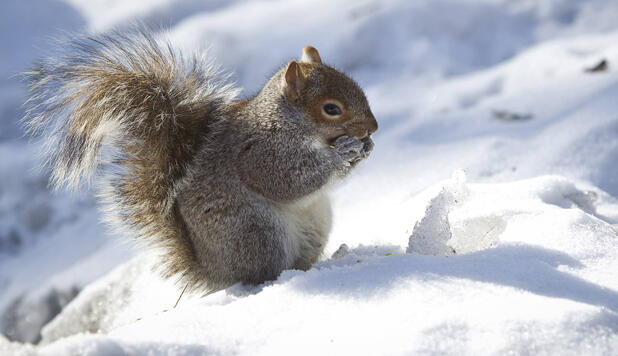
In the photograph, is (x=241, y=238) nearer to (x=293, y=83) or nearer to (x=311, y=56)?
(x=293, y=83)

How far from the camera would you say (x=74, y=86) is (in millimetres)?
1425

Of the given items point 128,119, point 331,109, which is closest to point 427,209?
point 331,109

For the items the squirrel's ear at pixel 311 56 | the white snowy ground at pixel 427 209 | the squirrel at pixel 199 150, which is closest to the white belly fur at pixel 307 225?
the squirrel at pixel 199 150

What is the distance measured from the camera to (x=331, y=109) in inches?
58.1

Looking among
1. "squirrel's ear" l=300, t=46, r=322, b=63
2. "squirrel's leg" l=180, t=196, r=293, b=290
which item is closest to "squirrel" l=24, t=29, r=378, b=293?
"squirrel's leg" l=180, t=196, r=293, b=290

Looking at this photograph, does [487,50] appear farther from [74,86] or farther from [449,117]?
[74,86]

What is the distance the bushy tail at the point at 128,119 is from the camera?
53.0 inches

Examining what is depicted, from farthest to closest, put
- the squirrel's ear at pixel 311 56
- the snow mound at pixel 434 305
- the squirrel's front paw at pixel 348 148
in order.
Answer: the squirrel's ear at pixel 311 56 → the squirrel's front paw at pixel 348 148 → the snow mound at pixel 434 305

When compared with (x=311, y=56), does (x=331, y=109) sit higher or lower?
lower

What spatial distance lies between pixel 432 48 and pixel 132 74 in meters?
2.32

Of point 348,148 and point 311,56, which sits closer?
point 348,148

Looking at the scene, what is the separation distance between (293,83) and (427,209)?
55cm

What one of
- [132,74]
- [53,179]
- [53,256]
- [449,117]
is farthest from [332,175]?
[53,256]

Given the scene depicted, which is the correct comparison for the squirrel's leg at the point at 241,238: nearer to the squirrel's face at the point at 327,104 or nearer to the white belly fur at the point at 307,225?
the white belly fur at the point at 307,225
